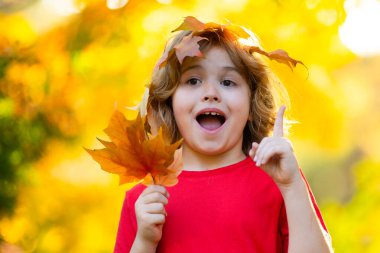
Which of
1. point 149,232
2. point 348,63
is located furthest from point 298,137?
point 149,232

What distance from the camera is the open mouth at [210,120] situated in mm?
2275

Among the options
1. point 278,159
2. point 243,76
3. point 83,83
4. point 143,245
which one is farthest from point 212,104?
point 83,83

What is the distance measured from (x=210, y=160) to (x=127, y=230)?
31 cm

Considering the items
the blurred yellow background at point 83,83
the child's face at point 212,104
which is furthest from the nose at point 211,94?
the blurred yellow background at point 83,83

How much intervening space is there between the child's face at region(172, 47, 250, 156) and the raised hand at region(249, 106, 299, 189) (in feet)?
0.70

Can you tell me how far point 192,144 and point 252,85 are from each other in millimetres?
291

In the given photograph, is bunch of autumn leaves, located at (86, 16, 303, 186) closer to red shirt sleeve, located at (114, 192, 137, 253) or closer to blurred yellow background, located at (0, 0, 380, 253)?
red shirt sleeve, located at (114, 192, 137, 253)

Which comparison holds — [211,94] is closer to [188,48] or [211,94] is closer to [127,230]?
[188,48]

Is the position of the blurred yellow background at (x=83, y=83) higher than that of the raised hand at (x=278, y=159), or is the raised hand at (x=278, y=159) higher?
the blurred yellow background at (x=83, y=83)

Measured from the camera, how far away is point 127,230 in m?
2.31

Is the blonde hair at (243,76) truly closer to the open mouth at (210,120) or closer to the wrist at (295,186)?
the open mouth at (210,120)

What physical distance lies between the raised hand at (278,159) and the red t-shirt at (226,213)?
0.14 metres

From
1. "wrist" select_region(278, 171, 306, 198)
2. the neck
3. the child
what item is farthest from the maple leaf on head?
"wrist" select_region(278, 171, 306, 198)

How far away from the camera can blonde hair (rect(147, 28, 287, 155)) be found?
2330mm
